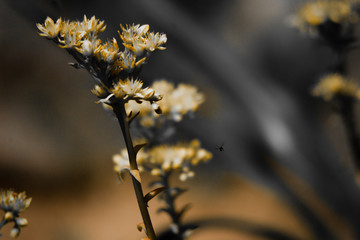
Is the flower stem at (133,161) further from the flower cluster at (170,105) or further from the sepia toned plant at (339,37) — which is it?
the sepia toned plant at (339,37)

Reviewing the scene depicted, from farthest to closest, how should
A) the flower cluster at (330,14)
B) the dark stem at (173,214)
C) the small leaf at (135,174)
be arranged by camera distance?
1. the flower cluster at (330,14)
2. the dark stem at (173,214)
3. the small leaf at (135,174)

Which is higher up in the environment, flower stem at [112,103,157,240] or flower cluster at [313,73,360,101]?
flower cluster at [313,73,360,101]

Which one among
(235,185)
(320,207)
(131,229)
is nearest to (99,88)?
(131,229)

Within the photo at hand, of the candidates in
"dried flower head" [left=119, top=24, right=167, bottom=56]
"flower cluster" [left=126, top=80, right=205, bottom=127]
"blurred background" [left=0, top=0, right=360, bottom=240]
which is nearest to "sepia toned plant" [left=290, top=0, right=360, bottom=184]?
"blurred background" [left=0, top=0, right=360, bottom=240]

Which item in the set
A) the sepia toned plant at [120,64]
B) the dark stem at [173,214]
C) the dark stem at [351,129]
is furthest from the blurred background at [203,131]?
the sepia toned plant at [120,64]

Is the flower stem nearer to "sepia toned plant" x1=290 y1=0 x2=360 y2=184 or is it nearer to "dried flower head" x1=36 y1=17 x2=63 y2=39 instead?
"dried flower head" x1=36 y1=17 x2=63 y2=39

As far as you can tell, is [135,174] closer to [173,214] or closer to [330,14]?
[173,214]

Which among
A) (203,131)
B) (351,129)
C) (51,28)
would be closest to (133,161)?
(51,28)

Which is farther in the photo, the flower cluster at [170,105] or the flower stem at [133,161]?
the flower cluster at [170,105]
